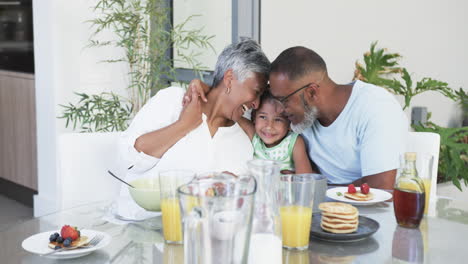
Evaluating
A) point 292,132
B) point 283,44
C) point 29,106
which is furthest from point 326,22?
point 29,106

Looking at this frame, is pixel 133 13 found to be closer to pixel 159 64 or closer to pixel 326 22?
pixel 159 64

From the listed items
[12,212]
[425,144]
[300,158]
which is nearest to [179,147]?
[300,158]

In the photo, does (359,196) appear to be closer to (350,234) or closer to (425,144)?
(350,234)

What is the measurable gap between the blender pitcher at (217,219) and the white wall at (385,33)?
303 cm

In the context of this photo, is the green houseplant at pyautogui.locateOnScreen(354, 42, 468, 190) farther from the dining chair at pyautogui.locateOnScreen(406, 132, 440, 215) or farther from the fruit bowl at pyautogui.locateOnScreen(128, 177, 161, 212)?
the fruit bowl at pyautogui.locateOnScreen(128, 177, 161, 212)

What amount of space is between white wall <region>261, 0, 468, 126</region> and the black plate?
2.55 meters

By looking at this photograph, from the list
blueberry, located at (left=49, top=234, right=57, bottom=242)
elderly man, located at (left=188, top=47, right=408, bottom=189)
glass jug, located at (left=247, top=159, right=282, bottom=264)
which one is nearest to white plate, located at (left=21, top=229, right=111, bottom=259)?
blueberry, located at (left=49, top=234, right=57, bottom=242)

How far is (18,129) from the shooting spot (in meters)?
5.02

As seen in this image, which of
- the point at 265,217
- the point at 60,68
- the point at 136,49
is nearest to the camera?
the point at 265,217

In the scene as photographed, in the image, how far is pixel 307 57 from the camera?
2254mm

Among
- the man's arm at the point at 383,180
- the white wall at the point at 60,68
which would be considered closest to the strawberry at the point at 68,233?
the man's arm at the point at 383,180

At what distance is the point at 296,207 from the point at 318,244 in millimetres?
160

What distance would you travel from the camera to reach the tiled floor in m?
4.47

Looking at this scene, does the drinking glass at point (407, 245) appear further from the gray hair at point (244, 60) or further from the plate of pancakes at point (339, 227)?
the gray hair at point (244, 60)
